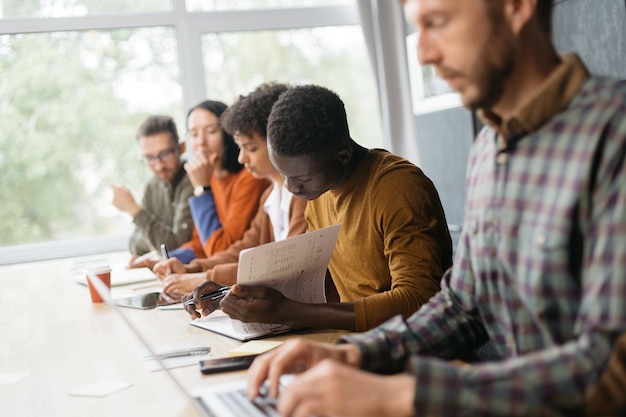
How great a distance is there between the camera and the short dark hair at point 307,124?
183 centimetres

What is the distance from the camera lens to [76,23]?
4801 mm

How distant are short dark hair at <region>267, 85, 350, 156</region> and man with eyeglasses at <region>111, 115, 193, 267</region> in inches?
69.7

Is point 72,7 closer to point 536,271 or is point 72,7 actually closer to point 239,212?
point 239,212

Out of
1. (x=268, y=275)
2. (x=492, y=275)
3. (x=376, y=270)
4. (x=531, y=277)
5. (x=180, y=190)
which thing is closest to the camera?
(x=531, y=277)

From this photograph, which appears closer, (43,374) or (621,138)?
(621,138)

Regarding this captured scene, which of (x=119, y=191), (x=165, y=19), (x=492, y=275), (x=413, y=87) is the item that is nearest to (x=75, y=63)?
(x=165, y=19)

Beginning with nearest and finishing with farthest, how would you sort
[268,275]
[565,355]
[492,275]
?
1. [565,355]
2. [492,275]
3. [268,275]

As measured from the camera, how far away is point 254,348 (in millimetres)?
1544

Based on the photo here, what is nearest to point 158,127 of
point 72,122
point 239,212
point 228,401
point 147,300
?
point 239,212

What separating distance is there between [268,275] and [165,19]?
3.71m

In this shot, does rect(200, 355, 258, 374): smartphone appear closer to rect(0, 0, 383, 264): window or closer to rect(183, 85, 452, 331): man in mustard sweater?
→ rect(183, 85, 452, 331): man in mustard sweater

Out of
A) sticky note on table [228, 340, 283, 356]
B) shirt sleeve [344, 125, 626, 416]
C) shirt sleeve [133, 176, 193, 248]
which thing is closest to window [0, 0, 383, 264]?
shirt sleeve [133, 176, 193, 248]

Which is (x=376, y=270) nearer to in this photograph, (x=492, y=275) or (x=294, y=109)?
(x=294, y=109)

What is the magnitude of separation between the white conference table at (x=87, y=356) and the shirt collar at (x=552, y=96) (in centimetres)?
67
